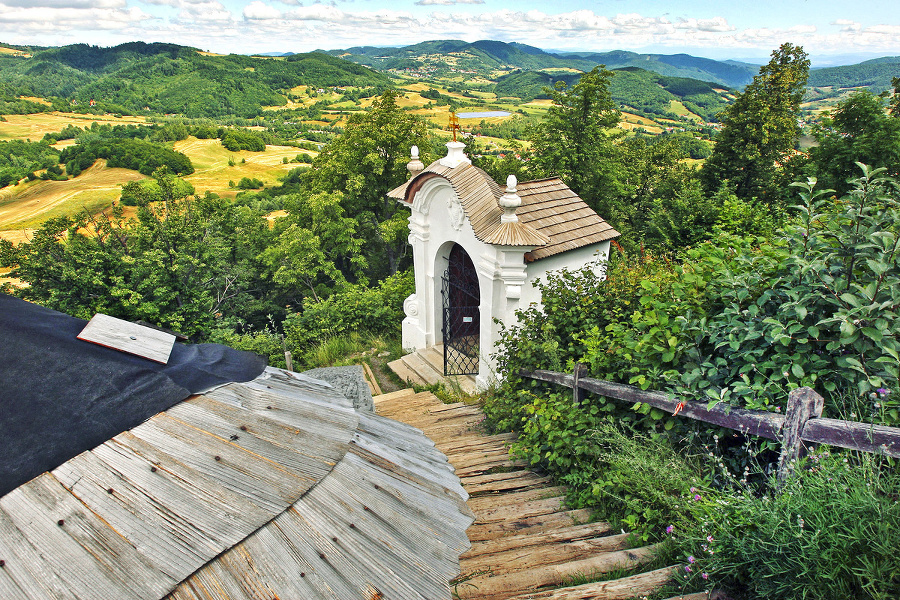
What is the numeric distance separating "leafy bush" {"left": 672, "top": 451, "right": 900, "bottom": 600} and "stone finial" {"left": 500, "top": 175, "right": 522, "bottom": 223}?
16.5 ft

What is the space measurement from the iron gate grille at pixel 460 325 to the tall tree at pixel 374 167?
9.58m

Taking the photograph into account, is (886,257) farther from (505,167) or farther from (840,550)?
(505,167)

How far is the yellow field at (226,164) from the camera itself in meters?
56.8

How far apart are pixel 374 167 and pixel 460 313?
11.9m

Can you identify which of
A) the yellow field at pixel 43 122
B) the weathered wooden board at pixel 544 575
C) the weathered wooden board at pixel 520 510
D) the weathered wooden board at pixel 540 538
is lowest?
the yellow field at pixel 43 122

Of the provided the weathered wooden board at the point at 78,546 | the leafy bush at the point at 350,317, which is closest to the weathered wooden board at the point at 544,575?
the weathered wooden board at the point at 78,546

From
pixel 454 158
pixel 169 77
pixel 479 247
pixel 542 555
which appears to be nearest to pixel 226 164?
pixel 454 158

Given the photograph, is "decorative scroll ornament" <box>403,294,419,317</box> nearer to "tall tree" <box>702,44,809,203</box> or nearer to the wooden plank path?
the wooden plank path

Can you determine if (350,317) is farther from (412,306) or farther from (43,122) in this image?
(43,122)

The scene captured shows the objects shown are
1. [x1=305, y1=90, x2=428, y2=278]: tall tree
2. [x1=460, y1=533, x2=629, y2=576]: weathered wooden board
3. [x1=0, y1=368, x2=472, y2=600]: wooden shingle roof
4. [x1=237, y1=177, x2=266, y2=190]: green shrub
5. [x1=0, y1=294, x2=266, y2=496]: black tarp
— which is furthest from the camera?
[x1=237, y1=177, x2=266, y2=190]: green shrub

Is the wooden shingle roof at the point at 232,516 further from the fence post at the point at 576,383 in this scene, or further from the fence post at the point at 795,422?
the fence post at the point at 576,383

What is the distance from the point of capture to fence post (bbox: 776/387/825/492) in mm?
2359

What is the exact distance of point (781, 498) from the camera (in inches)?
85.0

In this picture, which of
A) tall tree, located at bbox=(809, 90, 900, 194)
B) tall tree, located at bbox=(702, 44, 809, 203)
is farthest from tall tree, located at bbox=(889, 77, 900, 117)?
tall tree, located at bbox=(702, 44, 809, 203)
